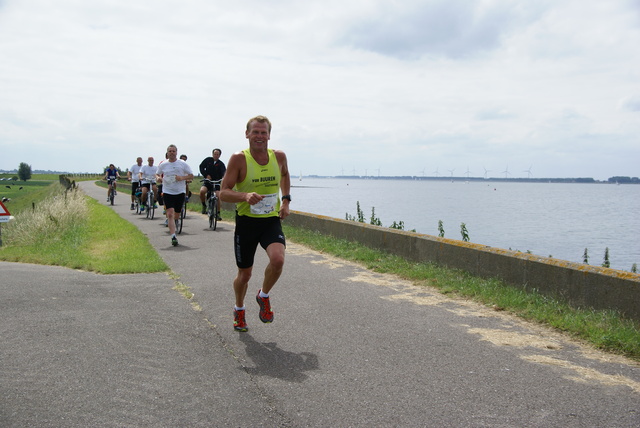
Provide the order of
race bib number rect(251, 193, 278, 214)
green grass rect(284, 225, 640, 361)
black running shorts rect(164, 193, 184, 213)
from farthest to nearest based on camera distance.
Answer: black running shorts rect(164, 193, 184, 213) → race bib number rect(251, 193, 278, 214) → green grass rect(284, 225, 640, 361)

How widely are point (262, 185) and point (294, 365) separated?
1590mm

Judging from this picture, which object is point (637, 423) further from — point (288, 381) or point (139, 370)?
point (139, 370)

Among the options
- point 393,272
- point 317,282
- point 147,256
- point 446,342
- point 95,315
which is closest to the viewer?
point 446,342

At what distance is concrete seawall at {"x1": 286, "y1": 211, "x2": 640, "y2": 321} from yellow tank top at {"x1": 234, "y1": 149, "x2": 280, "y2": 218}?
3280 mm

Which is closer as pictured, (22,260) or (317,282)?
(317,282)

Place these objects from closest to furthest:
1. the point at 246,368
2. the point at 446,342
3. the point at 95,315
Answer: the point at 246,368 → the point at 446,342 → the point at 95,315

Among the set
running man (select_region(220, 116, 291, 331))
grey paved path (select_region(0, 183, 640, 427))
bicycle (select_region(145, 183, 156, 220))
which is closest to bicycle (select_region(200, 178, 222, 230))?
bicycle (select_region(145, 183, 156, 220))

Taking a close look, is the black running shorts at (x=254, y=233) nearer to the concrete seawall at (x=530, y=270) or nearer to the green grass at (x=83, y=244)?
the concrete seawall at (x=530, y=270)

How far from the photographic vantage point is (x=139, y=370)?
13.9ft

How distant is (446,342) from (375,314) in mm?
1157

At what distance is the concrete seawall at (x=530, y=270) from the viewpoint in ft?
18.8

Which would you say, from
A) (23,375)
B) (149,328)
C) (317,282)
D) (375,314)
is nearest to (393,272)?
(317,282)

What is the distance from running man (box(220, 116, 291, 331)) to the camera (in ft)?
16.8

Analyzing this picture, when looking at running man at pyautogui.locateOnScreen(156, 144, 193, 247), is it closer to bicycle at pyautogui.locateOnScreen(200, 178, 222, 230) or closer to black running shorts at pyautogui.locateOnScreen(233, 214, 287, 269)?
bicycle at pyautogui.locateOnScreen(200, 178, 222, 230)
